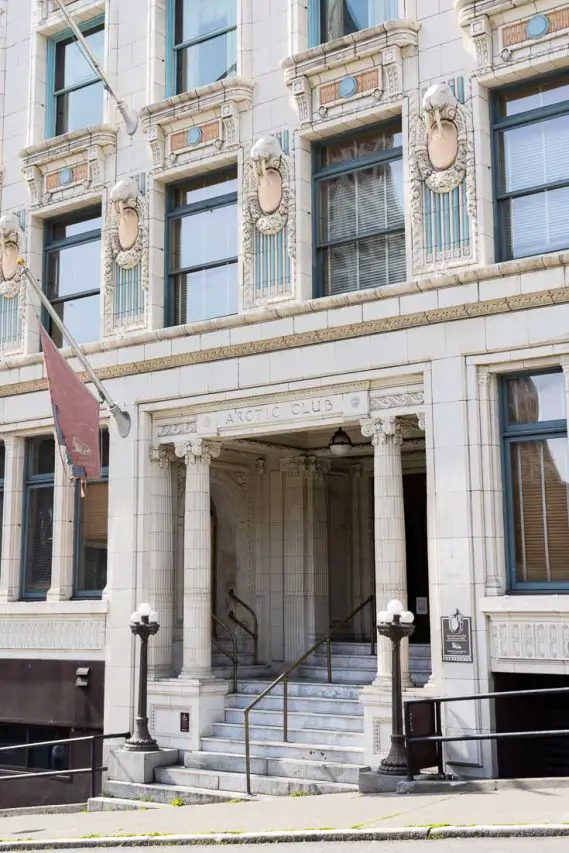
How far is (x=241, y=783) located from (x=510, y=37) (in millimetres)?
11247

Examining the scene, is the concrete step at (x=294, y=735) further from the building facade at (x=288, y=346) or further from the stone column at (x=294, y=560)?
the stone column at (x=294, y=560)

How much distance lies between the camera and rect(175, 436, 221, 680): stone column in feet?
61.8

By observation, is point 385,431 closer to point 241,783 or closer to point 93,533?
point 241,783

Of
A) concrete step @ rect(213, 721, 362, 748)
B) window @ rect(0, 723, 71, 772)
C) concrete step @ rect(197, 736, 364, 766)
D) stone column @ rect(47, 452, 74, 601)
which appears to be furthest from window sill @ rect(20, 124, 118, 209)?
concrete step @ rect(197, 736, 364, 766)

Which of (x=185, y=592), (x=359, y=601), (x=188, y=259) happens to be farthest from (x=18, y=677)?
(x=188, y=259)

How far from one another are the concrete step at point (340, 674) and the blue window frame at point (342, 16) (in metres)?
10.4

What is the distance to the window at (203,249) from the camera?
19.7 m

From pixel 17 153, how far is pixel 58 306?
3302mm

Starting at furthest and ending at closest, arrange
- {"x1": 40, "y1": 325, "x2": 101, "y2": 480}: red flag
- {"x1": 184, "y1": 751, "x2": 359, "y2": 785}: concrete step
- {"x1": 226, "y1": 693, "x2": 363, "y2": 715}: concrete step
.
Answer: {"x1": 40, "y1": 325, "x2": 101, "y2": 480}: red flag → {"x1": 226, "y1": 693, "x2": 363, "y2": 715}: concrete step → {"x1": 184, "y1": 751, "x2": 359, "y2": 785}: concrete step

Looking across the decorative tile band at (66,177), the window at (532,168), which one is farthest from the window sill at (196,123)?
the window at (532,168)

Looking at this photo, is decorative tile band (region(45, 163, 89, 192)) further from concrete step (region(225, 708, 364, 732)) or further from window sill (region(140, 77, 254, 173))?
concrete step (region(225, 708, 364, 732))

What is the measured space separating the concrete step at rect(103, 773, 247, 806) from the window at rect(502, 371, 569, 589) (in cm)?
507

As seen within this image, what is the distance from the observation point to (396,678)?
590 inches

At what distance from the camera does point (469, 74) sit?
16703mm
